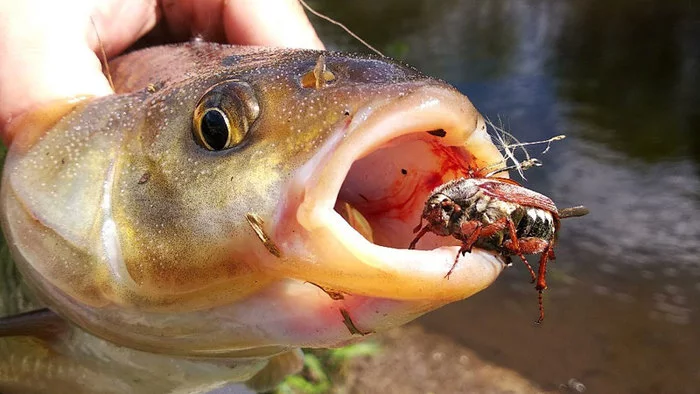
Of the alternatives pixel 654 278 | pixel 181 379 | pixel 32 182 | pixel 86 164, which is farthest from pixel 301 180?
pixel 654 278

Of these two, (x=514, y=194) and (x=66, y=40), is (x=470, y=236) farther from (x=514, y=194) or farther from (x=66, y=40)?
(x=66, y=40)

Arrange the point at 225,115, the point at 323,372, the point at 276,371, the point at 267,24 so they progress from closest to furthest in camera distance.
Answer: the point at 225,115
the point at 267,24
the point at 276,371
the point at 323,372

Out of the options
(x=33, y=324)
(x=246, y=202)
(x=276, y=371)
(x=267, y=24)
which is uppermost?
(x=246, y=202)

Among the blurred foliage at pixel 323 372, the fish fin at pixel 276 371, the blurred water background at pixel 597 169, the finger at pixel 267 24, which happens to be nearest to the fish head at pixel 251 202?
the blurred water background at pixel 597 169

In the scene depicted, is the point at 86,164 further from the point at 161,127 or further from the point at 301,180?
the point at 301,180

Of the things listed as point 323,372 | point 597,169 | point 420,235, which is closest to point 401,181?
point 420,235

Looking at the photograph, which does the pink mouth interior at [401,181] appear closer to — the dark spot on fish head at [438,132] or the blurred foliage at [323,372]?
the dark spot on fish head at [438,132]

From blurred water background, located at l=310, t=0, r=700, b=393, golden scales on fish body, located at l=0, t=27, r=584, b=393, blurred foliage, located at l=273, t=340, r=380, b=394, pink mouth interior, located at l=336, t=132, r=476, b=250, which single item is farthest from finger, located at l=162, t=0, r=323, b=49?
blurred foliage, located at l=273, t=340, r=380, b=394
